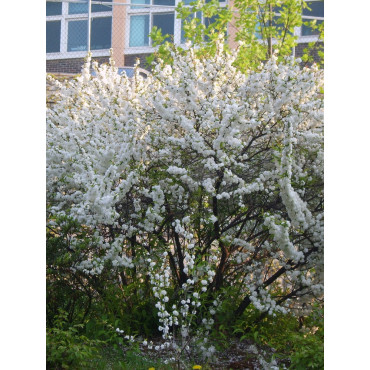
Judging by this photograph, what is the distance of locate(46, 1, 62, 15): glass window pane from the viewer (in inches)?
165

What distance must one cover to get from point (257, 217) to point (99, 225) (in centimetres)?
93

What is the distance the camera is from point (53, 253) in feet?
11.2

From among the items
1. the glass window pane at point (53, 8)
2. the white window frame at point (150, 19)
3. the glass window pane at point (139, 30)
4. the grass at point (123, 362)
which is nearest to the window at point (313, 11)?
Result: the white window frame at point (150, 19)

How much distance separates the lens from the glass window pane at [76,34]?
14.5 feet

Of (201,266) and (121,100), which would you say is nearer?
(201,266)

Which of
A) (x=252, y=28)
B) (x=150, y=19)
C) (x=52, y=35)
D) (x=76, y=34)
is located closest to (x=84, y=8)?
(x=76, y=34)

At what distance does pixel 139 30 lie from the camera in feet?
16.2

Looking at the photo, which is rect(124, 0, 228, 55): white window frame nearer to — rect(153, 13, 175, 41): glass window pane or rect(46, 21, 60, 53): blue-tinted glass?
rect(153, 13, 175, 41): glass window pane

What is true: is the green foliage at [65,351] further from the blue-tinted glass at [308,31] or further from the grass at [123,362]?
the blue-tinted glass at [308,31]

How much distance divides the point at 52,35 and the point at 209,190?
5.60ft

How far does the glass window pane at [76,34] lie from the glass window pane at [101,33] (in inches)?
2.9
